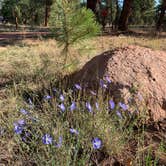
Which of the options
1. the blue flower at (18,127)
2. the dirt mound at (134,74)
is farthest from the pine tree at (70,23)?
the blue flower at (18,127)

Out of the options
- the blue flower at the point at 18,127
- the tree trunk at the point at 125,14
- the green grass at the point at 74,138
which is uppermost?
the tree trunk at the point at 125,14

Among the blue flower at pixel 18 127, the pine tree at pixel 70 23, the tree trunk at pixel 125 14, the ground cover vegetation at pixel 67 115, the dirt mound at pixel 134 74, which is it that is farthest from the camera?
the tree trunk at pixel 125 14

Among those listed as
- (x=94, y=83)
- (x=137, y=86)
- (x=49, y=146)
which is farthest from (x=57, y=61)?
(x=49, y=146)

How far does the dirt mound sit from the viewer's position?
3.26 metres

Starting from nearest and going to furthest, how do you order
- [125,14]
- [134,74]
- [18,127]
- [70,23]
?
1. [18,127]
2. [134,74]
3. [70,23]
4. [125,14]

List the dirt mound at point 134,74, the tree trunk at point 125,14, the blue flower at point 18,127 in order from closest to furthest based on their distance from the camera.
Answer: the blue flower at point 18,127 → the dirt mound at point 134,74 → the tree trunk at point 125,14

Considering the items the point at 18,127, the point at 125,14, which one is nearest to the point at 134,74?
the point at 18,127

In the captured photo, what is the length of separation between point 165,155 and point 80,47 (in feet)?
9.00

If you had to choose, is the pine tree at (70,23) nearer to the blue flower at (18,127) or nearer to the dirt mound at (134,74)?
the dirt mound at (134,74)

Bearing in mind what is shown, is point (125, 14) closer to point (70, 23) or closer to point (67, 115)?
point (70, 23)

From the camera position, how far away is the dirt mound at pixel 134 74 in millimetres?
3258

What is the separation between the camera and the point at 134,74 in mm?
3477

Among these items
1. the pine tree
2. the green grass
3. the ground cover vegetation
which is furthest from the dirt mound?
the pine tree

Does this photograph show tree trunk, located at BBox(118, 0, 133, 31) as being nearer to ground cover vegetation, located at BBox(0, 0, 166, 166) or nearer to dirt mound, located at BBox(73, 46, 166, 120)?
ground cover vegetation, located at BBox(0, 0, 166, 166)
